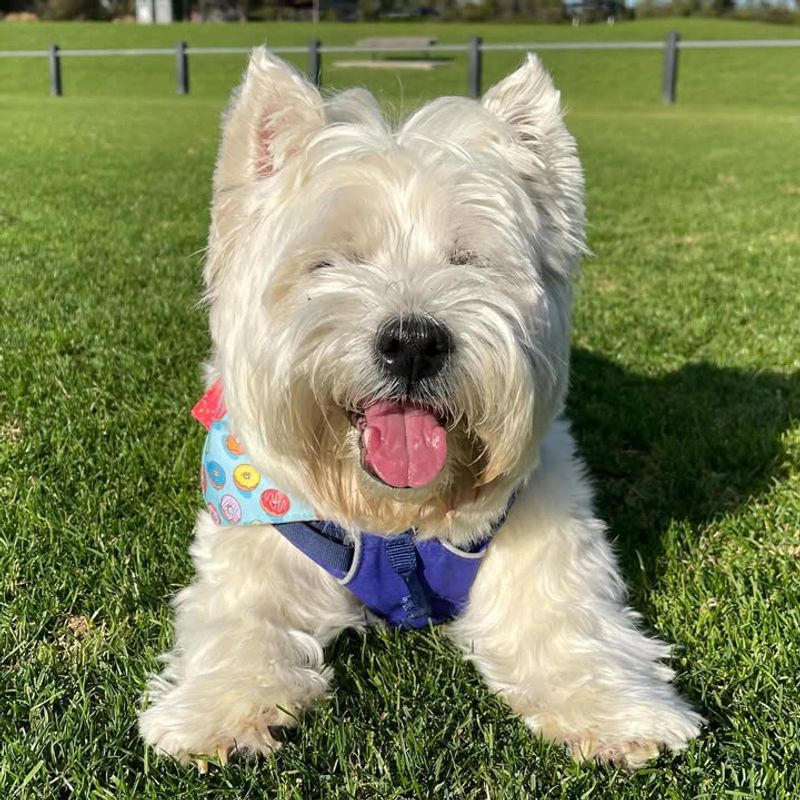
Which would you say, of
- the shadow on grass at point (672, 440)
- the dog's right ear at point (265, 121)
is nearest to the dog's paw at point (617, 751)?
the shadow on grass at point (672, 440)

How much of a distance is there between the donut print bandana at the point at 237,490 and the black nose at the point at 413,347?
0.66 meters

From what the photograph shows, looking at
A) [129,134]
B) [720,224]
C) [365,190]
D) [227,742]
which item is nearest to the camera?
[227,742]

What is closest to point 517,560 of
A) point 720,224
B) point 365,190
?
point 365,190

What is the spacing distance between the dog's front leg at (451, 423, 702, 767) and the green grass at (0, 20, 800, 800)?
7cm

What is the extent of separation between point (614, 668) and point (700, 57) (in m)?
44.4

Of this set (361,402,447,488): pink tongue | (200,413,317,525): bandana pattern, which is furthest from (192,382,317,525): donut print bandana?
(361,402,447,488): pink tongue

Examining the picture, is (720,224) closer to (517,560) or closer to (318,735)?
(517,560)

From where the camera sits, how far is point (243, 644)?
2.61 m

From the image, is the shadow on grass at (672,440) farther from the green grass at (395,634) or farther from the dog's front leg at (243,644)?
the dog's front leg at (243,644)

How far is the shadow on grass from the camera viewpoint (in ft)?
12.3

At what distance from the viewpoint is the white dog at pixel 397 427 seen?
7.85ft

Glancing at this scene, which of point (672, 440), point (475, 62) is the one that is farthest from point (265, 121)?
point (475, 62)

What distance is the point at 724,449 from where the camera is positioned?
4289 millimetres

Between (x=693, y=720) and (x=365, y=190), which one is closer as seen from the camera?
(x=693, y=720)
